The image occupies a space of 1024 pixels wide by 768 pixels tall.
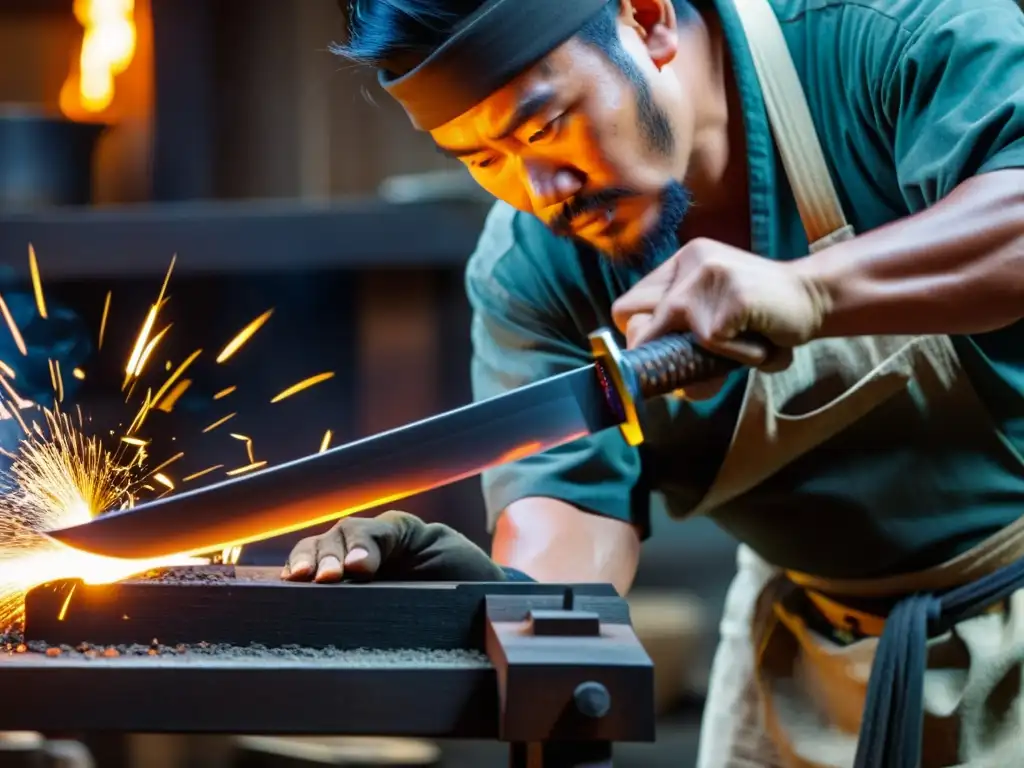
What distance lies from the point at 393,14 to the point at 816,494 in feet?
1.79

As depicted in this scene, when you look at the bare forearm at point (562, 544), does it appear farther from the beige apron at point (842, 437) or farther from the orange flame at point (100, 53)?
the orange flame at point (100, 53)

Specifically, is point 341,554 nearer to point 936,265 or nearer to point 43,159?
point 936,265

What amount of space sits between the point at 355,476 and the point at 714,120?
1.49ft

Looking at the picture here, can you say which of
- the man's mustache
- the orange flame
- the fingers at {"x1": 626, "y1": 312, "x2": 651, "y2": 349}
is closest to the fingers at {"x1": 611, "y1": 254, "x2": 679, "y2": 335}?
the fingers at {"x1": 626, "y1": 312, "x2": 651, "y2": 349}

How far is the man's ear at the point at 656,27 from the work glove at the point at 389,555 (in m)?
0.41

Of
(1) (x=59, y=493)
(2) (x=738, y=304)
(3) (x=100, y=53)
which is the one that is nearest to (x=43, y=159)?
(3) (x=100, y=53)

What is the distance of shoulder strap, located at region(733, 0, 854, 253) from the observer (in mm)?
1068

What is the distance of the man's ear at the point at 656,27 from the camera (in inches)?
41.0

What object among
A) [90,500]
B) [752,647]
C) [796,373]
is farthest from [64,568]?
[752,647]

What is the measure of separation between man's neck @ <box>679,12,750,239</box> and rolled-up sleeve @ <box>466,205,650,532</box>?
153mm

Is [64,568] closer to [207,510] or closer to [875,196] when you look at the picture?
[207,510]

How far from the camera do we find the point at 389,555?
0.93 meters

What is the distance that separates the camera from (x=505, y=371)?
122cm

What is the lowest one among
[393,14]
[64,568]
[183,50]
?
[64,568]
